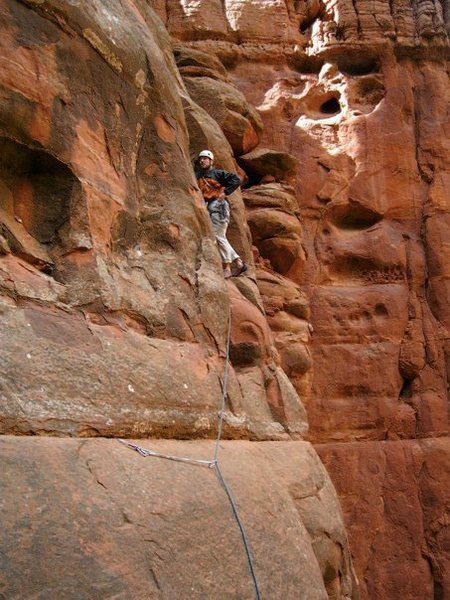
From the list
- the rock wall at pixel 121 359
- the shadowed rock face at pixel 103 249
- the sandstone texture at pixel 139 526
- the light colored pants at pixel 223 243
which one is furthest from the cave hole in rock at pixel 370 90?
the sandstone texture at pixel 139 526

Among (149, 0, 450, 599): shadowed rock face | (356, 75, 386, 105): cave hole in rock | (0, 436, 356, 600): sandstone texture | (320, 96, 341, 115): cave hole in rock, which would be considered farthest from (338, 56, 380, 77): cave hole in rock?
(0, 436, 356, 600): sandstone texture

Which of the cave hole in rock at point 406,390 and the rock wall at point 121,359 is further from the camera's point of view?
the cave hole in rock at point 406,390

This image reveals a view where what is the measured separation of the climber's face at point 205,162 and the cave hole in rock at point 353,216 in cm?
408

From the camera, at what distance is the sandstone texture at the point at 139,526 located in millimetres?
2902

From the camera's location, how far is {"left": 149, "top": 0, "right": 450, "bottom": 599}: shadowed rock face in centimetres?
965

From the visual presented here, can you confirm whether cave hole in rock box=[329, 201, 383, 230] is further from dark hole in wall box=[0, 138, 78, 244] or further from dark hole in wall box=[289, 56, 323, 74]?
dark hole in wall box=[0, 138, 78, 244]

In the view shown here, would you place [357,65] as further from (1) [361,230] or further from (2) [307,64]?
(1) [361,230]

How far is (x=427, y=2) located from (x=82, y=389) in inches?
467

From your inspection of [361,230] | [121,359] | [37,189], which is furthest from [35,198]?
[361,230]

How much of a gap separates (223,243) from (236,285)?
517 millimetres

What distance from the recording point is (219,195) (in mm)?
7785

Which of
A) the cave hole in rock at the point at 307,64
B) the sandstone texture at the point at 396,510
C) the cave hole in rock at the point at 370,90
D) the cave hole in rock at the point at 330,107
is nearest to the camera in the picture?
the sandstone texture at the point at 396,510

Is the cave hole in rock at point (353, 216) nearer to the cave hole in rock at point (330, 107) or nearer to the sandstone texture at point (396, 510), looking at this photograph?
the cave hole in rock at point (330, 107)

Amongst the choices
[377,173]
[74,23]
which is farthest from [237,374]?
[377,173]
